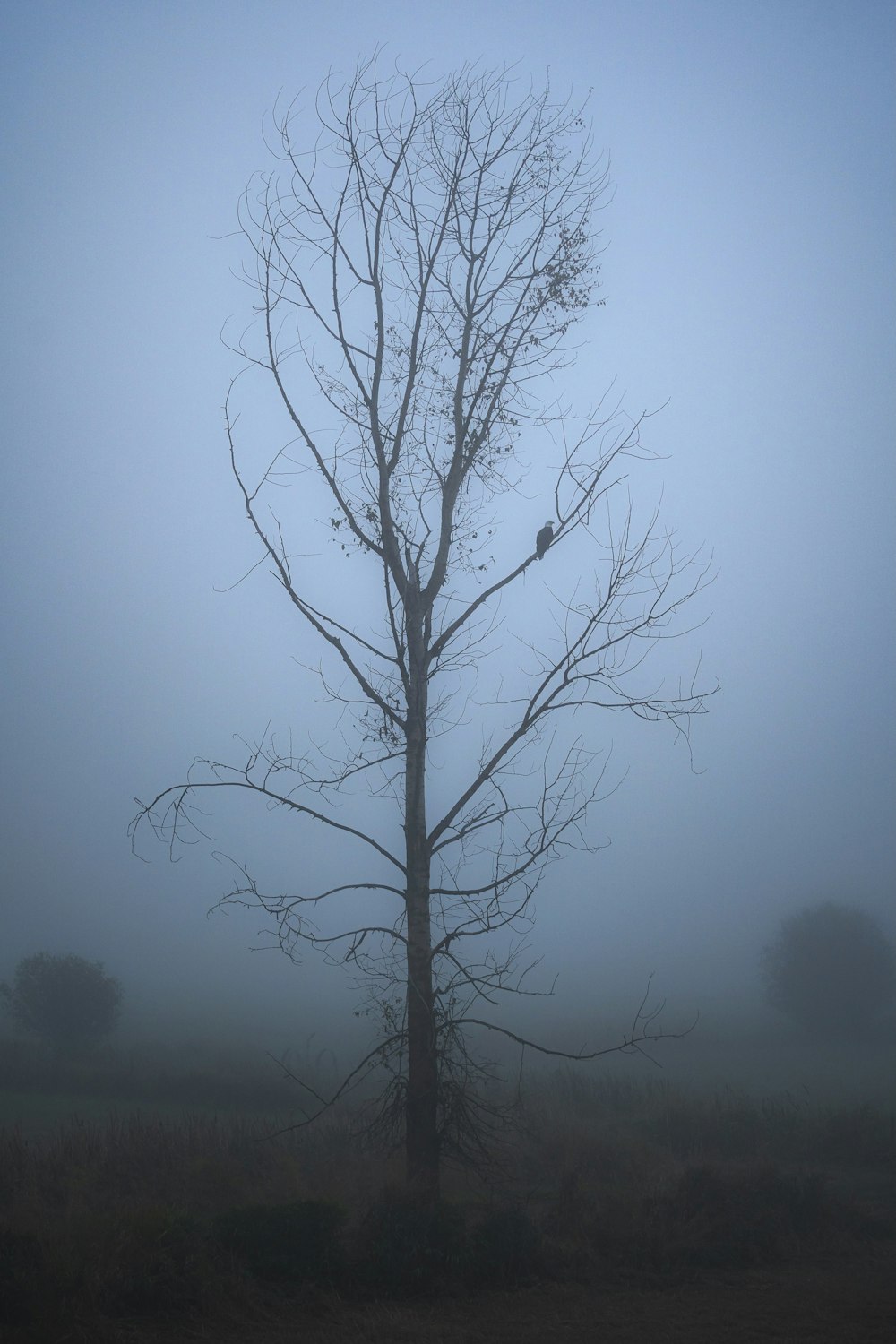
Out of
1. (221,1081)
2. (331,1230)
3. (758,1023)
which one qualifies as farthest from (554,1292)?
(758,1023)

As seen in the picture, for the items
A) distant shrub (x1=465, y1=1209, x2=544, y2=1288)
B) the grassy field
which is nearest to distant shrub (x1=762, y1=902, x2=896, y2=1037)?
the grassy field

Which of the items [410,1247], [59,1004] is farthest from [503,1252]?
[59,1004]

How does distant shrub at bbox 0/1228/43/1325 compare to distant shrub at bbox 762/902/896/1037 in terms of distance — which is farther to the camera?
distant shrub at bbox 762/902/896/1037

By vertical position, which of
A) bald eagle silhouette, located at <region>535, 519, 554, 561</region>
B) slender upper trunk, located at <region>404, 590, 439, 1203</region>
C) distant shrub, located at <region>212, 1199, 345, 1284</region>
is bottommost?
distant shrub, located at <region>212, 1199, 345, 1284</region>

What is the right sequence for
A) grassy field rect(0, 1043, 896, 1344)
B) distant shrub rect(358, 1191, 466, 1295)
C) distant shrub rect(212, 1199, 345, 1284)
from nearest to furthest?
grassy field rect(0, 1043, 896, 1344) → distant shrub rect(212, 1199, 345, 1284) → distant shrub rect(358, 1191, 466, 1295)

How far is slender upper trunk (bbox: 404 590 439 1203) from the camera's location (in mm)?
7617

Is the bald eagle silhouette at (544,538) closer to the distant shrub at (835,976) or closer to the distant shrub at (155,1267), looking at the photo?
the distant shrub at (155,1267)

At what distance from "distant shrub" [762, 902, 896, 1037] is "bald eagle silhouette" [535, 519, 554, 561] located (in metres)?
38.5

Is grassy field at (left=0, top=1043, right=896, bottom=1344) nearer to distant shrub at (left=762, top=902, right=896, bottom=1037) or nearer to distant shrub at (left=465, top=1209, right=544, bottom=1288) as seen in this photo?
distant shrub at (left=465, top=1209, right=544, bottom=1288)

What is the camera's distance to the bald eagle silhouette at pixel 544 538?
8.98 meters

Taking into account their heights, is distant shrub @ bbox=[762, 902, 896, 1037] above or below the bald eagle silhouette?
below

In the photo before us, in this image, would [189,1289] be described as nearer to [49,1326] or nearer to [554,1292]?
[49,1326]

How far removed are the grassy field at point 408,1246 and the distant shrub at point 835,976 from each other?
29.5 meters

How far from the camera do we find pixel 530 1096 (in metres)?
20.0
